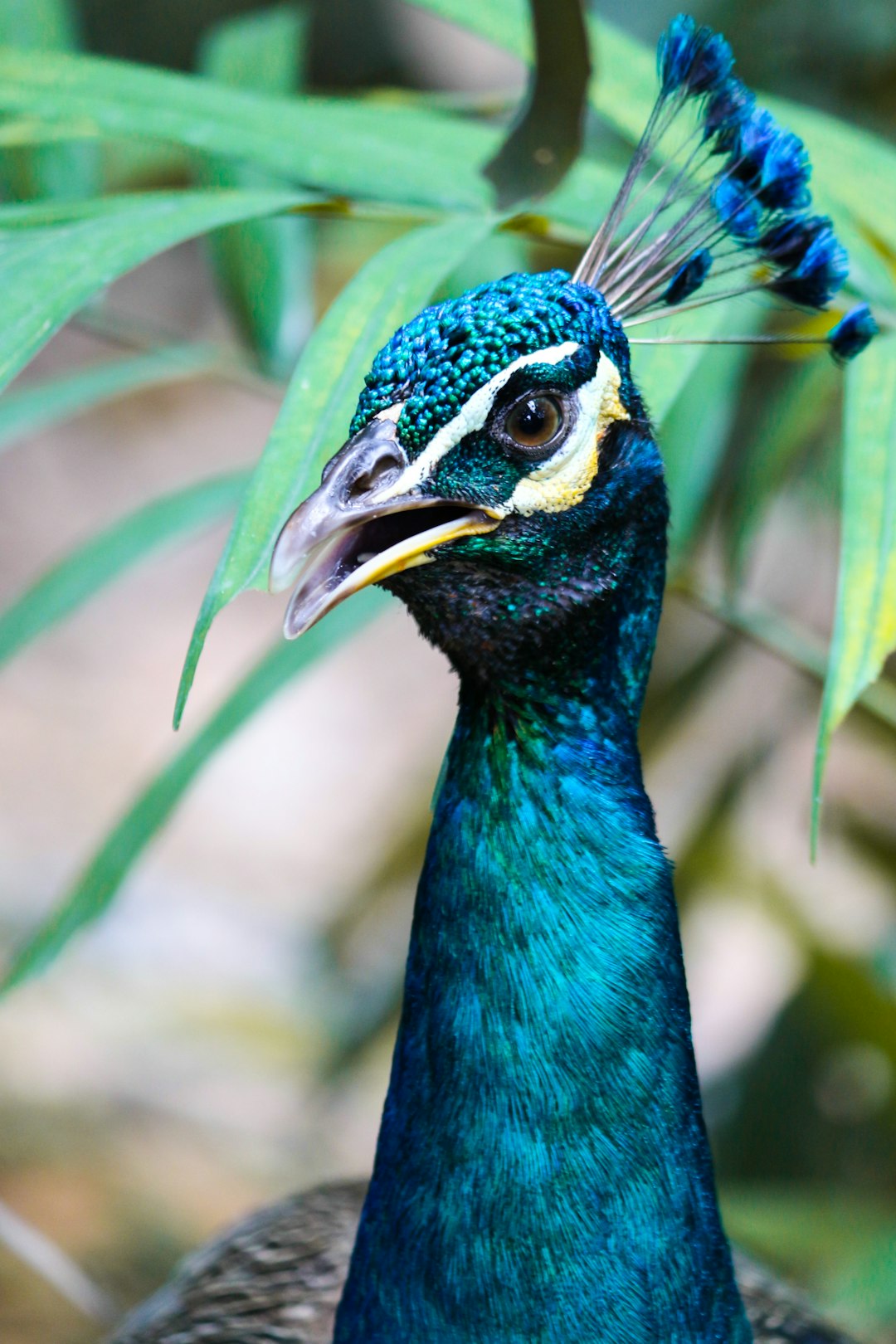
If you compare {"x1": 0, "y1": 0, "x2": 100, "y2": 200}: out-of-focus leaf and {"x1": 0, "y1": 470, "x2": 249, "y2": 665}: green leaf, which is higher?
{"x1": 0, "y1": 0, "x2": 100, "y2": 200}: out-of-focus leaf

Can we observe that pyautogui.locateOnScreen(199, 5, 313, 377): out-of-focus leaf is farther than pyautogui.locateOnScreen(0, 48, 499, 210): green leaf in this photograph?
Yes

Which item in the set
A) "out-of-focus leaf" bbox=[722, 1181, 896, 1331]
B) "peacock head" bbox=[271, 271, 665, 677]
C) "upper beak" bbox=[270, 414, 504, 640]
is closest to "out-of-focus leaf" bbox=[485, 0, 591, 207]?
"peacock head" bbox=[271, 271, 665, 677]

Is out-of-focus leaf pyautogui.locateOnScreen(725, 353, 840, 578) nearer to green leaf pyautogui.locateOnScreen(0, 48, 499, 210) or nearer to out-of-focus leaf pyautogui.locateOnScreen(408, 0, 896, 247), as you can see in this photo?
out-of-focus leaf pyautogui.locateOnScreen(408, 0, 896, 247)

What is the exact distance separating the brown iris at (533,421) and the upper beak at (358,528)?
37 mm

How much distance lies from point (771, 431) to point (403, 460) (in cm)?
74

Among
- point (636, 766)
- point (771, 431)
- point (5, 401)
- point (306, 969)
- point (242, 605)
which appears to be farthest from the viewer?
point (242, 605)

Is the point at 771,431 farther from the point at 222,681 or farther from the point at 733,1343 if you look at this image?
the point at 222,681

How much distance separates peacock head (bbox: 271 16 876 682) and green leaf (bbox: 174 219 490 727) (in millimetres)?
29

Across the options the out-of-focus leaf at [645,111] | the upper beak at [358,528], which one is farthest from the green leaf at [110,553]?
the upper beak at [358,528]

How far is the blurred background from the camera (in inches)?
56.4

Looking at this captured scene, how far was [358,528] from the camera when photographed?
654 mm

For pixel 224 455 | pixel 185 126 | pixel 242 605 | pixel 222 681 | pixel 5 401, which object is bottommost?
pixel 185 126

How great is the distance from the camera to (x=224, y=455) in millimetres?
3723

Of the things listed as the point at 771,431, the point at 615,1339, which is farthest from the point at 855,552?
the point at 771,431
